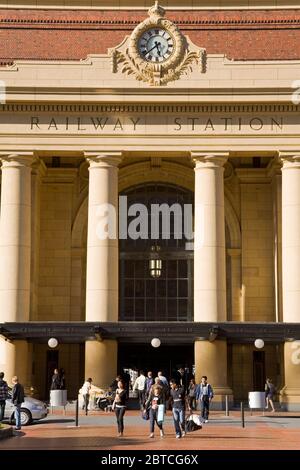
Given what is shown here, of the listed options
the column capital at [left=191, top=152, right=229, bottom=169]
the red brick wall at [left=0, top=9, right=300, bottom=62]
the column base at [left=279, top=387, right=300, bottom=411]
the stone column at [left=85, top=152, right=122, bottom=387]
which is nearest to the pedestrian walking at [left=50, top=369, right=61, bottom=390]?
the stone column at [left=85, top=152, right=122, bottom=387]

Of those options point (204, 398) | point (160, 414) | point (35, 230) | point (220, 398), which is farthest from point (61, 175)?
point (160, 414)

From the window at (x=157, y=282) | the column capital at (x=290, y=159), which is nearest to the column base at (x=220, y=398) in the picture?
the window at (x=157, y=282)

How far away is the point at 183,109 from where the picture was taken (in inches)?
1574

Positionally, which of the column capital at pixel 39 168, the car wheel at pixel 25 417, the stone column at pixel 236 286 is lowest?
the car wheel at pixel 25 417

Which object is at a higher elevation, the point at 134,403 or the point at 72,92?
the point at 72,92

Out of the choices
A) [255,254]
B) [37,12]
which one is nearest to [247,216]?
[255,254]

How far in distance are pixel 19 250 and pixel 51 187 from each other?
7022mm

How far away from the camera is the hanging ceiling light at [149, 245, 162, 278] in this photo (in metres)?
44.8

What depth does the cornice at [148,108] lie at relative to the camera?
1569 inches

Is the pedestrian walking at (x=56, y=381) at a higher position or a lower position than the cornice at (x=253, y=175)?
lower

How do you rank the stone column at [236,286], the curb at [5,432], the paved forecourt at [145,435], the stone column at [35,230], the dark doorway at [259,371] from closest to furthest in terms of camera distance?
the paved forecourt at [145,435], the curb at [5,432], the stone column at [35,230], the dark doorway at [259,371], the stone column at [236,286]

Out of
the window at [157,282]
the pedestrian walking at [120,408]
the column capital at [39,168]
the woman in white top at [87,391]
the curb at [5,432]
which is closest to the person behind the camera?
the curb at [5,432]

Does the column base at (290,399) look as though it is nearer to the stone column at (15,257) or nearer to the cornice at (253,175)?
the stone column at (15,257)
